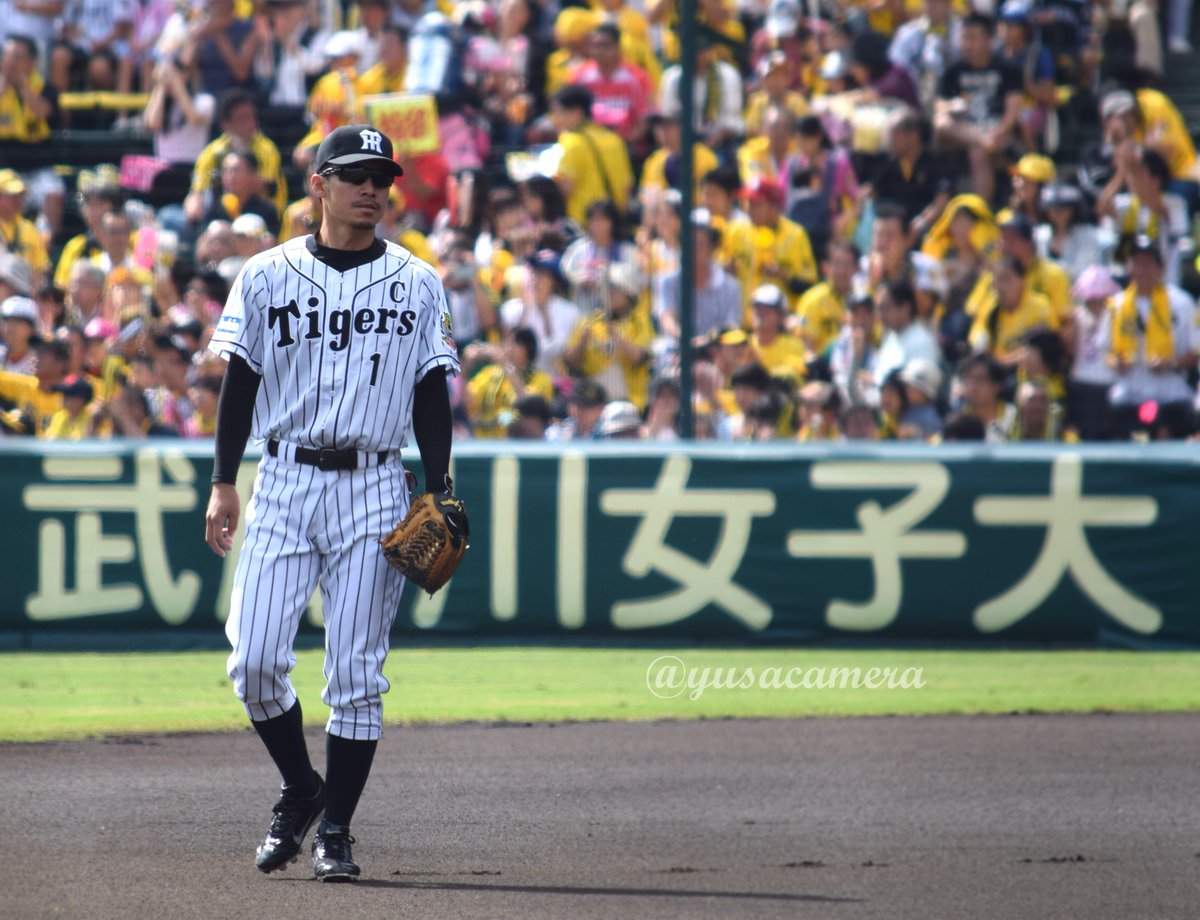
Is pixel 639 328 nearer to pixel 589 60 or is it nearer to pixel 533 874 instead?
pixel 589 60

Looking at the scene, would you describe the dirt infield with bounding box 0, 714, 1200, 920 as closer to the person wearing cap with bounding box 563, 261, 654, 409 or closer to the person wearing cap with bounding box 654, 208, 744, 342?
the person wearing cap with bounding box 563, 261, 654, 409

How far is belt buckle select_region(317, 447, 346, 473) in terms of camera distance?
14.1ft

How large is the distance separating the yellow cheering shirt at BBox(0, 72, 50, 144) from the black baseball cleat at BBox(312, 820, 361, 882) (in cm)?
923

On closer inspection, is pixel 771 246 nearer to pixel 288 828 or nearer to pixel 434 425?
pixel 434 425

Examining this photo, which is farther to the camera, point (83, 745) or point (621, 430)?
point (621, 430)

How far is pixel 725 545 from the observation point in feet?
28.6

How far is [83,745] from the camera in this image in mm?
6410

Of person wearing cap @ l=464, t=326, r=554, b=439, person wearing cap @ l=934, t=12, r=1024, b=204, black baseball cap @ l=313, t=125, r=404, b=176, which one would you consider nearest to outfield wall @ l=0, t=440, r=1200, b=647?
person wearing cap @ l=464, t=326, r=554, b=439

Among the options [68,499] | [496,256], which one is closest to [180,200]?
[496,256]

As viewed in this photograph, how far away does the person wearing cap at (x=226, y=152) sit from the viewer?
1134 cm

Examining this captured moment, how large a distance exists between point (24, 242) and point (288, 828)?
8223 millimetres

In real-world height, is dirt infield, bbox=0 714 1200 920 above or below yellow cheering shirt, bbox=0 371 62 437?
below

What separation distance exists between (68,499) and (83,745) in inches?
103

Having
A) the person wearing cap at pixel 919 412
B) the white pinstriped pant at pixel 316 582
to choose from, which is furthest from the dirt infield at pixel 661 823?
the person wearing cap at pixel 919 412
